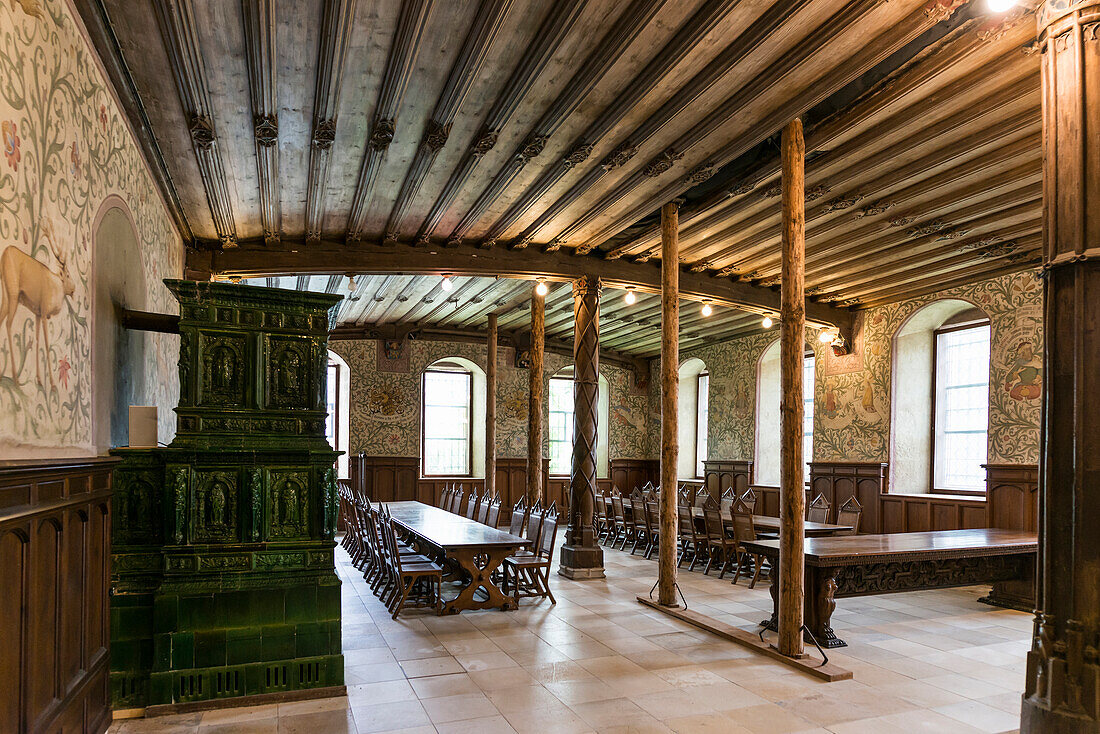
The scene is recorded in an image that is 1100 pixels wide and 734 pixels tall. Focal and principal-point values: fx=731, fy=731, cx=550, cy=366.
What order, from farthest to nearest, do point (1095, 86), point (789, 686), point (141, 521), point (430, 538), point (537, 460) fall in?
point (537, 460) → point (430, 538) → point (789, 686) → point (141, 521) → point (1095, 86)

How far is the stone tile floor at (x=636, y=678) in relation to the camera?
4227 mm

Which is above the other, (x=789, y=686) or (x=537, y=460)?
(x=537, y=460)

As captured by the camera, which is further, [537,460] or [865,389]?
[865,389]

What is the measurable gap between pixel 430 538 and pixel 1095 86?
5.96m

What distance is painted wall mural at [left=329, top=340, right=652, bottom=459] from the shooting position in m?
14.3

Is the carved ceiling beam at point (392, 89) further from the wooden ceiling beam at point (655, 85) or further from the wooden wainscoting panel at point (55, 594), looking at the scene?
the wooden wainscoting panel at point (55, 594)

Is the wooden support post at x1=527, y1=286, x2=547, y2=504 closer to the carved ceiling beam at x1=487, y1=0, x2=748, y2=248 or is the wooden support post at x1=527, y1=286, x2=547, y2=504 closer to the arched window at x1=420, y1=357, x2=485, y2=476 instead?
the carved ceiling beam at x1=487, y1=0, x2=748, y2=248

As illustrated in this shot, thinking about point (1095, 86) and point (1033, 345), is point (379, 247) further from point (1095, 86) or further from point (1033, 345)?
point (1033, 345)

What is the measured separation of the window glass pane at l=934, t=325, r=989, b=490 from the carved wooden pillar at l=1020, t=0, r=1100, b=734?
7.92 m

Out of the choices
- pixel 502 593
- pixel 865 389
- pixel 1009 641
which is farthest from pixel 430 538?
pixel 865 389

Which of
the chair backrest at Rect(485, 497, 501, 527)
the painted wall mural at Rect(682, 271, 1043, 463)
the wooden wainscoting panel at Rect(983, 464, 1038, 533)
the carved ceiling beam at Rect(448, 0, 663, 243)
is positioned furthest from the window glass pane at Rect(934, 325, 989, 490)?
the carved ceiling beam at Rect(448, 0, 663, 243)

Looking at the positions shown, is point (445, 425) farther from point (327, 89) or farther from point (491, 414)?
point (327, 89)

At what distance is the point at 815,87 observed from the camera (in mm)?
4855

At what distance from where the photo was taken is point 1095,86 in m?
2.84
